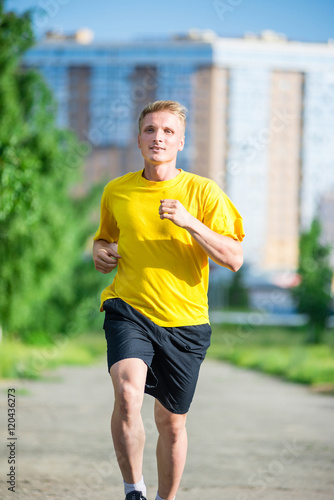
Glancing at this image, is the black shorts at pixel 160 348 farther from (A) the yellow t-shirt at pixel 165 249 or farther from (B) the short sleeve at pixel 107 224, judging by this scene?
(B) the short sleeve at pixel 107 224

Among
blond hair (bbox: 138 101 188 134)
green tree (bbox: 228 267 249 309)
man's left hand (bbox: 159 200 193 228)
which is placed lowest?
green tree (bbox: 228 267 249 309)

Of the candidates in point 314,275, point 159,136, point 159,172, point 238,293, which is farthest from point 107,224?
point 238,293

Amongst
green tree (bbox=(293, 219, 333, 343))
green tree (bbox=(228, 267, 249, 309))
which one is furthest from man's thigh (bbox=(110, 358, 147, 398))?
green tree (bbox=(228, 267, 249, 309))

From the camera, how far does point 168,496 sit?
11.3ft

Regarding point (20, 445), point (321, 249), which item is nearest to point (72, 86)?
point (321, 249)

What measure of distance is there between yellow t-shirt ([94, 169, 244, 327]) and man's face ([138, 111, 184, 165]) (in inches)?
4.7

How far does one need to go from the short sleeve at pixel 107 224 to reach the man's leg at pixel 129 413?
2.34 feet

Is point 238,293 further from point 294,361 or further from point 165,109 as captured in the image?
point 165,109

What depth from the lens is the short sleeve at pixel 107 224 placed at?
3.48m

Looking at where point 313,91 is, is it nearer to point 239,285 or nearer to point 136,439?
point 239,285

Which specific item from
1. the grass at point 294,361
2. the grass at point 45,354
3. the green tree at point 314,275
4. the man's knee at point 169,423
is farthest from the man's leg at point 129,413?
the green tree at point 314,275

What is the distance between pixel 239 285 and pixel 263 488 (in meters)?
54.5

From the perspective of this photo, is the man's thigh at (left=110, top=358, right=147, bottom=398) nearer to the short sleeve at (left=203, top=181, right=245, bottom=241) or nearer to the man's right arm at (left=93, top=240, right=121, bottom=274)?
the man's right arm at (left=93, top=240, right=121, bottom=274)

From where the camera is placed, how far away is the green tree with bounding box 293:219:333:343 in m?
27.5
